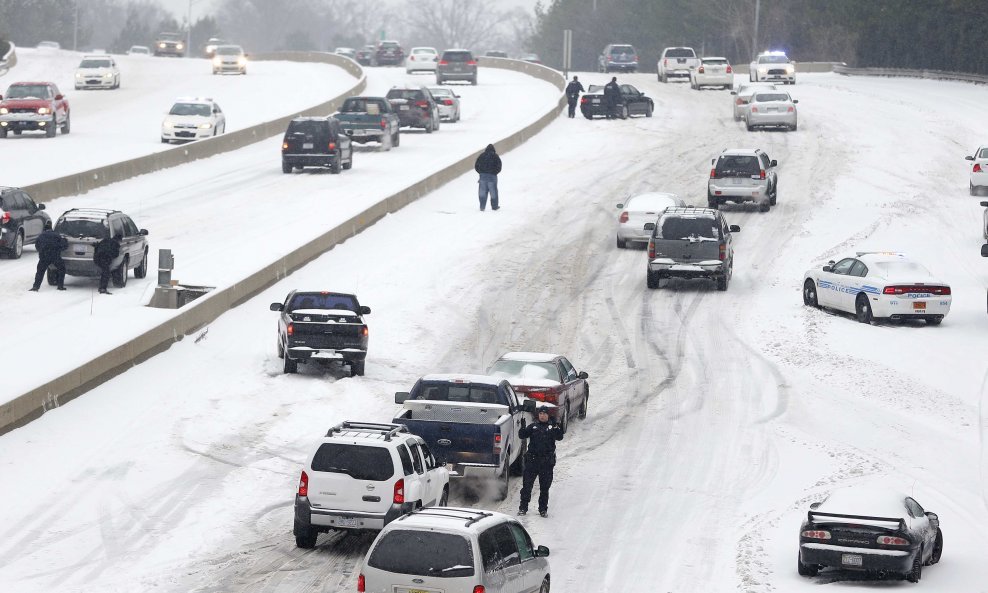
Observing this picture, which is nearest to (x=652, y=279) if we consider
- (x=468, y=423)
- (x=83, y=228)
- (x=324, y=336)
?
(x=324, y=336)

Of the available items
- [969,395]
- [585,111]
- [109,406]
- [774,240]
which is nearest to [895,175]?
[774,240]

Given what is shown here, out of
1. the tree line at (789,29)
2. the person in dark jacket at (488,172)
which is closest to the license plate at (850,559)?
the person in dark jacket at (488,172)

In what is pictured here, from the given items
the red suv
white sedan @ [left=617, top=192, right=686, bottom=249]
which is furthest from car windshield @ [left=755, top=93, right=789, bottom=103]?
the red suv

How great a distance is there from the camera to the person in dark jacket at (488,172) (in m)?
42.6

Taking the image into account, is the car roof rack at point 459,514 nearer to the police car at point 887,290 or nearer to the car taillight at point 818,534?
the car taillight at point 818,534

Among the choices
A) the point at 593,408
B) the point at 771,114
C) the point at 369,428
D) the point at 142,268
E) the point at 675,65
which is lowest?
the point at 593,408

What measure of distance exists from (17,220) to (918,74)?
67300 mm

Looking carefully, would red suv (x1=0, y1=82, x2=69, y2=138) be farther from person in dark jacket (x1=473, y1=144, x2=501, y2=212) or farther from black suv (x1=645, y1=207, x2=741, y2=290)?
black suv (x1=645, y1=207, x2=741, y2=290)

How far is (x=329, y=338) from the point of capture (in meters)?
25.4

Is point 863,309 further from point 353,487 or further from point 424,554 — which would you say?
point 424,554

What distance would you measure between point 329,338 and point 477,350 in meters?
3.96

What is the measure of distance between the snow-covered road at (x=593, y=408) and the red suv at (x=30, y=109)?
14.8m

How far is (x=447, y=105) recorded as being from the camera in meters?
64.2

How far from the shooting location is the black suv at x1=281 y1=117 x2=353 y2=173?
47844 mm
